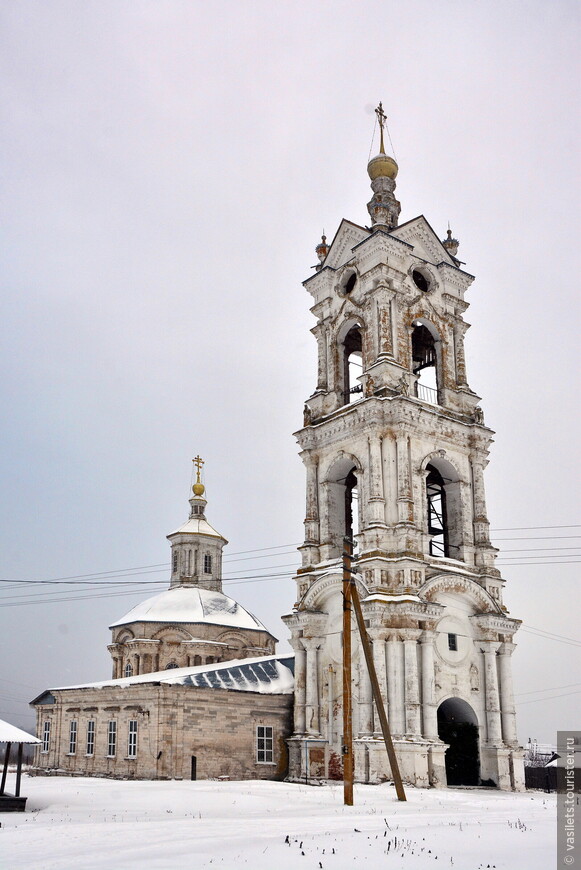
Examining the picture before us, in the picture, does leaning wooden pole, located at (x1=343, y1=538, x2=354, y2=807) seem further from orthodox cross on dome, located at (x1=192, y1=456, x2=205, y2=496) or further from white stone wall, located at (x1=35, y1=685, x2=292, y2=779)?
orthodox cross on dome, located at (x1=192, y1=456, x2=205, y2=496)

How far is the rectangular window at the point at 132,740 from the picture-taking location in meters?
32.0

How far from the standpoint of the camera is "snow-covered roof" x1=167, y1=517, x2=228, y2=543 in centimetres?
5294

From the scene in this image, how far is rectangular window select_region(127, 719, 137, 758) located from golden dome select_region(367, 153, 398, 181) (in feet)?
87.0

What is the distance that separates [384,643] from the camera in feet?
96.8

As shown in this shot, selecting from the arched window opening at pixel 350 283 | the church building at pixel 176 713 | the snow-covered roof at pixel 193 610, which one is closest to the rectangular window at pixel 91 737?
the church building at pixel 176 713

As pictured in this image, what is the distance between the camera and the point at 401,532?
31000 millimetres

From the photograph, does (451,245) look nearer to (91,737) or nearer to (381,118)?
(381,118)

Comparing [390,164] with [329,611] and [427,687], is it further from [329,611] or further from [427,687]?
[427,687]

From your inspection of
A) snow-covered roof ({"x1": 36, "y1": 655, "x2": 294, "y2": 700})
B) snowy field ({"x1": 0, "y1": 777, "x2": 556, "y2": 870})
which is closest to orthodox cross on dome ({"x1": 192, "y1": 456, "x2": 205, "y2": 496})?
snow-covered roof ({"x1": 36, "y1": 655, "x2": 294, "y2": 700})

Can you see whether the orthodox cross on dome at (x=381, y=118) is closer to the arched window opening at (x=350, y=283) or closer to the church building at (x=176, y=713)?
the arched window opening at (x=350, y=283)

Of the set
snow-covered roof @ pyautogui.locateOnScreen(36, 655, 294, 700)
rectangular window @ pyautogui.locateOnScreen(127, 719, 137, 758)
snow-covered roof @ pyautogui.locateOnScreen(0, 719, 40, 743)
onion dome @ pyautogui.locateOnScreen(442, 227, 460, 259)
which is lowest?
rectangular window @ pyautogui.locateOnScreen(127, 719, 137, 758)

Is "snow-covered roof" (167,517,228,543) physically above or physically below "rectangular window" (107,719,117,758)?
above

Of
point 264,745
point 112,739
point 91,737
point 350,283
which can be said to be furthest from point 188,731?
point 350,283

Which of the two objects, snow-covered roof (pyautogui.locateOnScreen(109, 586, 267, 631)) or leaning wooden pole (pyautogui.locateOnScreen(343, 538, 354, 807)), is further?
snow-covered roof (pyautogui.locateOnScreen(109, 586, 267, 631))
